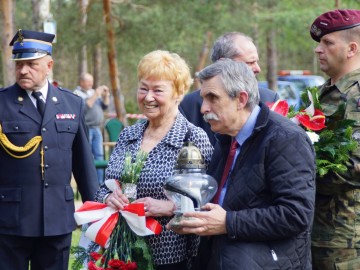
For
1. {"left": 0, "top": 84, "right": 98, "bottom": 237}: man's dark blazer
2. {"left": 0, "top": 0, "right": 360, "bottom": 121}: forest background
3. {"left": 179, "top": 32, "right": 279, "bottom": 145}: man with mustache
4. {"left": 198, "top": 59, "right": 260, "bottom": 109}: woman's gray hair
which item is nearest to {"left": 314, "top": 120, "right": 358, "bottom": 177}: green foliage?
{"left": 198, "top": 59, "right": 260, "bottom": 109}: woman's gray hair

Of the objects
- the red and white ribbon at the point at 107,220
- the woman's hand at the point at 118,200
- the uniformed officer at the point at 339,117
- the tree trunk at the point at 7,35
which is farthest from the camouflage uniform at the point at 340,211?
the tree trunk at the point at 7,35

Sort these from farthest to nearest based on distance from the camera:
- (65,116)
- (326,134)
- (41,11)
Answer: (41,11)
(65,116)
(326,134)

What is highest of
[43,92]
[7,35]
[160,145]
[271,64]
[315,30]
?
[315,30]

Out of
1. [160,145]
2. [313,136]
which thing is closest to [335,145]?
[313,136]

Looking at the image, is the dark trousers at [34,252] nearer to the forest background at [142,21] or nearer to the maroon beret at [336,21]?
the maroon beret at [336,21]

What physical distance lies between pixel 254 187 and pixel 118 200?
0.89 meters

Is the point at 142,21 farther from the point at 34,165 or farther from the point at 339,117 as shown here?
the point at 339,117

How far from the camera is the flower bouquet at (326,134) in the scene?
406 centimetres

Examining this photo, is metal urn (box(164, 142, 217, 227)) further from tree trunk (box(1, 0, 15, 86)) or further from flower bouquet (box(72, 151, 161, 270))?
tree trunk (box(1, 0, 15, 86))

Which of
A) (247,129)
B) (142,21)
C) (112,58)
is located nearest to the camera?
(247,129)

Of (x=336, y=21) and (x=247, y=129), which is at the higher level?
(x=336, y=21)

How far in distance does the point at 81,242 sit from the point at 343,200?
1476 millimetres

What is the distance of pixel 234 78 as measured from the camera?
11.6ft

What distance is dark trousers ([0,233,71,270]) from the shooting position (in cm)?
506
